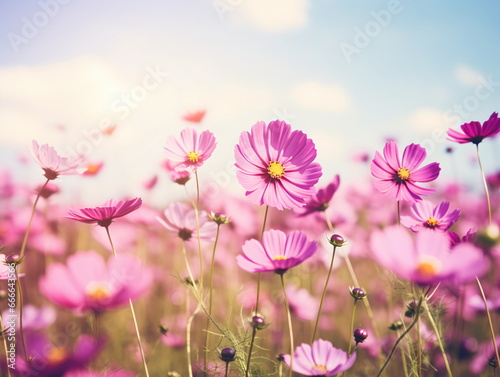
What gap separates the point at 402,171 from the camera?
0.76 meters

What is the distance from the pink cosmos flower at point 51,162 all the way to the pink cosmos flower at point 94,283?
255 millimetres

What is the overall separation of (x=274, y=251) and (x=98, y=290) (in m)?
0.25

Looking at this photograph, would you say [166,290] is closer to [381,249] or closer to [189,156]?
[189,156]

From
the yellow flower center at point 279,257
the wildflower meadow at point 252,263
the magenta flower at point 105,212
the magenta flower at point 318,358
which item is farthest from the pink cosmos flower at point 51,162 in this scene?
the magenta flower at point 318,358

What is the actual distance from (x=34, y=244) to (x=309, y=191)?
1.04 meters

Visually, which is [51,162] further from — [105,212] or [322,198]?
[322,198]

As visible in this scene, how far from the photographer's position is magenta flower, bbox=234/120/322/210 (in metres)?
0.67

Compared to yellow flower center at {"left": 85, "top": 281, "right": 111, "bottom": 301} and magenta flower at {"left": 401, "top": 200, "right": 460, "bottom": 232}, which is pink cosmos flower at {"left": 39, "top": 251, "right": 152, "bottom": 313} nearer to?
yellow flower center at {"left": 85, "top": 281, "right": 111, "bottom": 301}

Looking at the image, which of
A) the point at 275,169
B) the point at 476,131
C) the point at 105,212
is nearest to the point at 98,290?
the point at 105,212

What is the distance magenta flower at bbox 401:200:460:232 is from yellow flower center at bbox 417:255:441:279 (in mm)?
246

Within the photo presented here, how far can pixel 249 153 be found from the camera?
696mm

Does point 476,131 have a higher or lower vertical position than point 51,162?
higher

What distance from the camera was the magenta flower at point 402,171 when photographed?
2.39ft

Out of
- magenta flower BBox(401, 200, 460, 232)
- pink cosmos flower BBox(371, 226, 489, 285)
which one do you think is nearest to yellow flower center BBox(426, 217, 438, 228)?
magenta flower BBox(401, 200, 460, 232)
